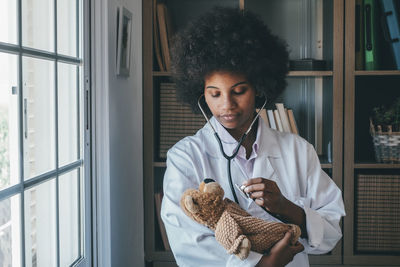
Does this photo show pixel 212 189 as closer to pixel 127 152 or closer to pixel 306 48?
pixel 127 152

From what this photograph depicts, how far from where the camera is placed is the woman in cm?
134

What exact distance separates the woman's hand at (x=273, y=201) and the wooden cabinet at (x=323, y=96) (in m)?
1.15

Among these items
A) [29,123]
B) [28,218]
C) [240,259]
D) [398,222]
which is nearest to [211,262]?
[240,259]

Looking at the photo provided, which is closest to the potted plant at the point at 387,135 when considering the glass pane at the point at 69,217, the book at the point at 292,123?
the book at the point at 292,123

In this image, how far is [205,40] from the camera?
4.86 feet

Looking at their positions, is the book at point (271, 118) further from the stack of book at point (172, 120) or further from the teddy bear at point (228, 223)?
the teddy bear at point (228, 223)

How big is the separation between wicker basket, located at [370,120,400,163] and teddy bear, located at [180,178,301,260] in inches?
54.6

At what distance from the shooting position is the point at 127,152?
2133 millimetres

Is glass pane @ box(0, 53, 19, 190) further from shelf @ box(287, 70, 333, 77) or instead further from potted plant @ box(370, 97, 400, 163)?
potted plant @ box(370, 97, 400, 163)

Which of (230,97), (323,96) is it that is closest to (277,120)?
(323,96)

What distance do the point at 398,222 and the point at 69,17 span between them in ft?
6.04

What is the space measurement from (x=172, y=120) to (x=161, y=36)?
1.38 feet

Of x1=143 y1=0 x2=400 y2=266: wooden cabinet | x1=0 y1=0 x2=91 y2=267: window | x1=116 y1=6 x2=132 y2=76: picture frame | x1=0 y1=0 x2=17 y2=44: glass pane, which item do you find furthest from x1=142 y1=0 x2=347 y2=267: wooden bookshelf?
x1=0 y1=0 x2=17 y2=44: glass pane

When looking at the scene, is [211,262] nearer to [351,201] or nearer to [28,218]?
[28,218]
